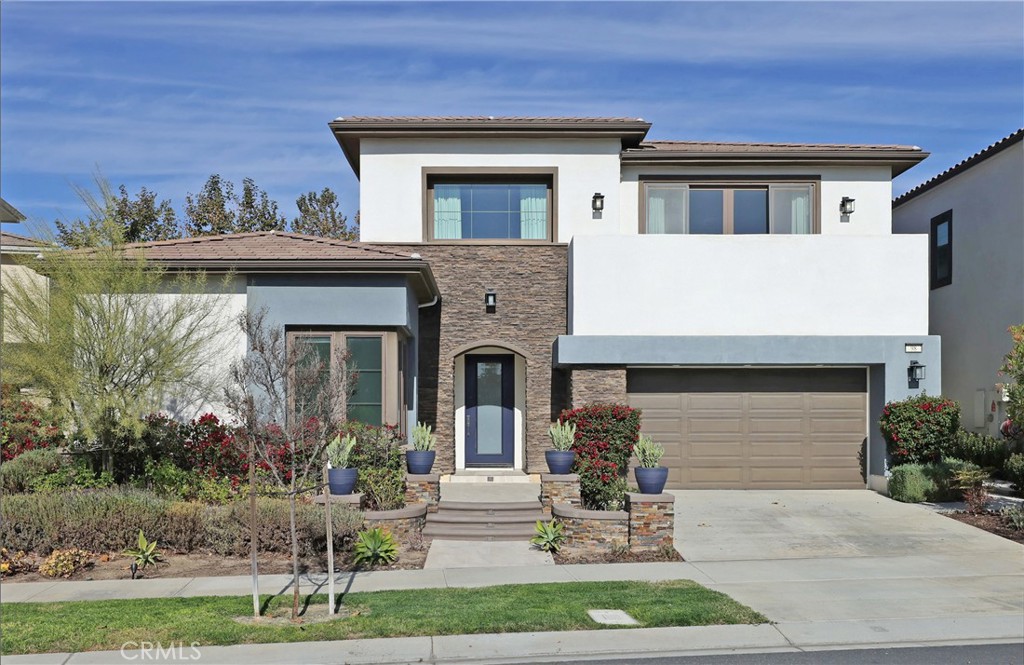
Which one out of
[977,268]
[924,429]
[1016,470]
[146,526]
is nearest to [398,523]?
[146,526]

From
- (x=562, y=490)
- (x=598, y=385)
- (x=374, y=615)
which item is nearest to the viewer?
(x=374, y=615)

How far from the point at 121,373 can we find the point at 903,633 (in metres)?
10.8

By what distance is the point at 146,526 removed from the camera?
11.9m

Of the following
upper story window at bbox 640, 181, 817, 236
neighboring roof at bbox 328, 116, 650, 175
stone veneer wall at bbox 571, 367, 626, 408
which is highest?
neighboring roof at bbox 328, 116, 650, 175

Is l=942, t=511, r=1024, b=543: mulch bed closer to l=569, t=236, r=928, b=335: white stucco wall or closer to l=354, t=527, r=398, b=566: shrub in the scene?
l=569, t=236, r=928, b=335: white stucco wall

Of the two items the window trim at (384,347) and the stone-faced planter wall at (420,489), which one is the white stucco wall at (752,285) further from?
the stone-faced planter wall at (420,489)

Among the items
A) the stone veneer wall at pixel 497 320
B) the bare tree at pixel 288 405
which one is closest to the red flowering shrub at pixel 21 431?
the bare tree at pixel 288 405

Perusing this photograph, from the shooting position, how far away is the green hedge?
1169 centimetres

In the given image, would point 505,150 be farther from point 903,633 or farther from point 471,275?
point 903,633

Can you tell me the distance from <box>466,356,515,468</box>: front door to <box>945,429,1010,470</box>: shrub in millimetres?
8544

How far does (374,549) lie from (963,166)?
52.1 ft

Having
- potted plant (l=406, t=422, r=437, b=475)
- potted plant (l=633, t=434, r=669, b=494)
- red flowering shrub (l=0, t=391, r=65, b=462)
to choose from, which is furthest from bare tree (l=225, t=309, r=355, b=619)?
red flowering shrub (l=0, t=391, r=65, b=462)

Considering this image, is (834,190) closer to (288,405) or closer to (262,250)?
(262,250)

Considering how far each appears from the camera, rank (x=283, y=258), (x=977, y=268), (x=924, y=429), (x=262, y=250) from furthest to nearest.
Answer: (x=977, y=268) < (x=924, y=429) < (x=262, y=250) < (x=283, y=258)
